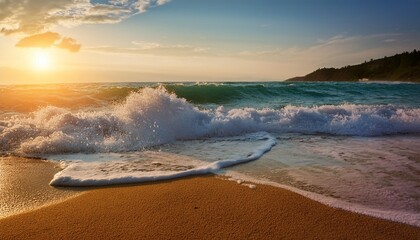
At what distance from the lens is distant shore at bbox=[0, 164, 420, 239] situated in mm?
2758

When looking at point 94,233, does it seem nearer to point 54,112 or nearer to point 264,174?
point 264,174

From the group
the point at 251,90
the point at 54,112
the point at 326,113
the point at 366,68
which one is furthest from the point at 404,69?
the point at 54,112

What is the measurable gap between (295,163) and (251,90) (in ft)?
55.0

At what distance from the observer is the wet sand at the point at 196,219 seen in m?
2.76

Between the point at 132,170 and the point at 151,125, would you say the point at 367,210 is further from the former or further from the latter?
the point at 151,125

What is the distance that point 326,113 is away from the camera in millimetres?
11109

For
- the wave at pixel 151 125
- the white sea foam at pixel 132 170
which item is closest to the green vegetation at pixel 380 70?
the wave at pixel 151 125

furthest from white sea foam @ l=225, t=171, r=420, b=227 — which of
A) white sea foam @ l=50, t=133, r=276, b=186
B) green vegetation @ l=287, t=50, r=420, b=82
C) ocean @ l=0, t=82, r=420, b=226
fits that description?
green vegetation @ l=287, t=50, r=420, b=82

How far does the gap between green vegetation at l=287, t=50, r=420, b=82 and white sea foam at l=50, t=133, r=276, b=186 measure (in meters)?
86.3

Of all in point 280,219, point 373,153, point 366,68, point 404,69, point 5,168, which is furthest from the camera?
point 366,68

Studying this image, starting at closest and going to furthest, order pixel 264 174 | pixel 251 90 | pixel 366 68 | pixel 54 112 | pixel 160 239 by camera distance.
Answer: pixel 160 239, pixel 264 174, pixel 54 112, pixel 251 90, pixel 366 68

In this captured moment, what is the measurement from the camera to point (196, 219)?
303cm

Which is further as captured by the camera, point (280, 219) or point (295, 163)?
point (295, 163)

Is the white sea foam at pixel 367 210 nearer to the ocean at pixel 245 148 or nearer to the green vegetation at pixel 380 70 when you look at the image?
the ocean at pixel 245 148
